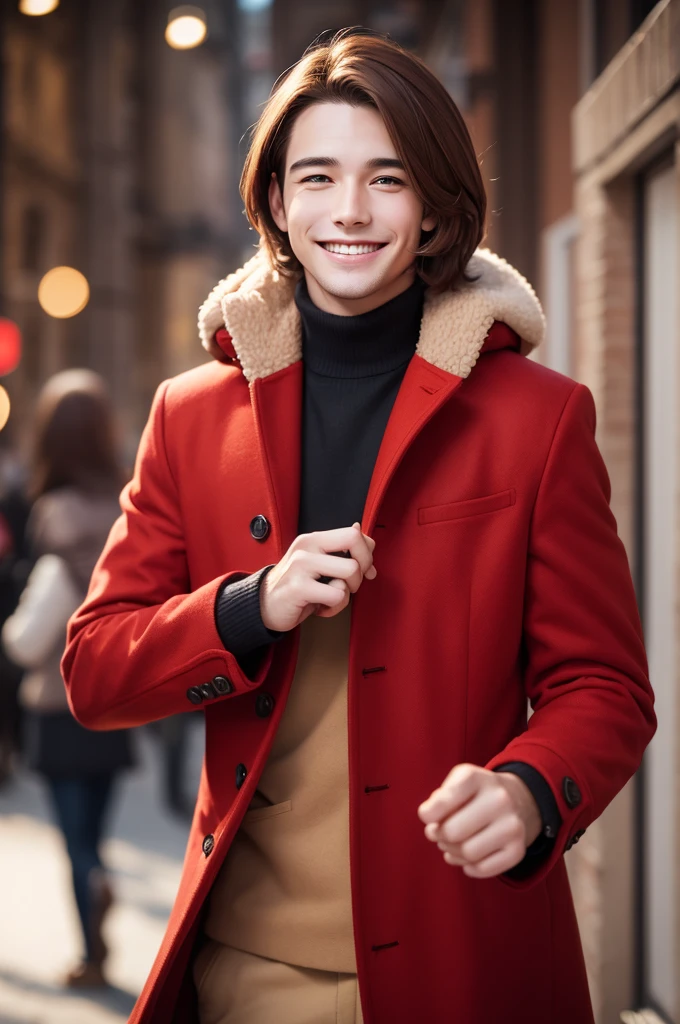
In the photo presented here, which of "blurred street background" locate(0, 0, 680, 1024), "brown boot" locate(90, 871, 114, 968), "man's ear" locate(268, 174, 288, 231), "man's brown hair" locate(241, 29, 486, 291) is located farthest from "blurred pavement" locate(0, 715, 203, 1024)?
"man's brown hair" locate(241, 29, 486, 291)

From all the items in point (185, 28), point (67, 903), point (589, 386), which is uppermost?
point (185, 28)

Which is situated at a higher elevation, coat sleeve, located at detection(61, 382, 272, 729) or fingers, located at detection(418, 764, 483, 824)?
coat sleeve, located at detection(61, 382, 272, 729)

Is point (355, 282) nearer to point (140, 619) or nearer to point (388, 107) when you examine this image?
point (388, 107)

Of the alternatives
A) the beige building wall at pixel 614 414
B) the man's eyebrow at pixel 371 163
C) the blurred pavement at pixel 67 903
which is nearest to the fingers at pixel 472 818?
the man's eyebrow at pixel 371 163

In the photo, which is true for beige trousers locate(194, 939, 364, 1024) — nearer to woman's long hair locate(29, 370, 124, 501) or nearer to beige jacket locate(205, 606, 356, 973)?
beige jacket locate(205, 606, 356, 973)

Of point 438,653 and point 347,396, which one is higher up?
point 347,396

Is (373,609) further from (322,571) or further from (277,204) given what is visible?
(277,204)

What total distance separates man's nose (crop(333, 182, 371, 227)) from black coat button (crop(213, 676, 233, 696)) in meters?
0.70

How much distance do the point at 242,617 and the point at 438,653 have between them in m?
0.30

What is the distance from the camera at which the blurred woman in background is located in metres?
4.43

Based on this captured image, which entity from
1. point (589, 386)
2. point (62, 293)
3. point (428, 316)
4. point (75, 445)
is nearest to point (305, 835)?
point (428, 316)

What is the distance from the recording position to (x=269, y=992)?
1837mm

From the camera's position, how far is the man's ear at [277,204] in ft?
6.72

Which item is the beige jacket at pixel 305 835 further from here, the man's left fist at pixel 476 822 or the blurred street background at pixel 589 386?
the blurred street background at pixel 589 386
